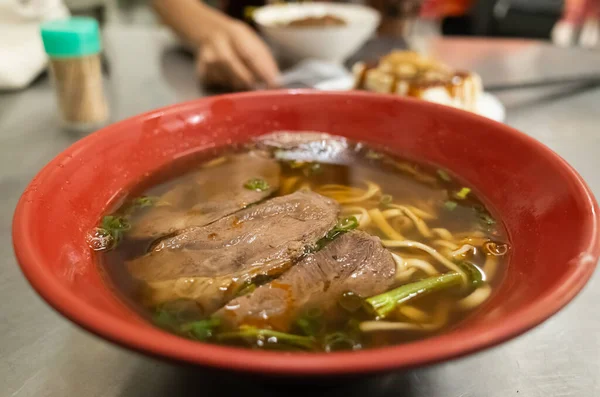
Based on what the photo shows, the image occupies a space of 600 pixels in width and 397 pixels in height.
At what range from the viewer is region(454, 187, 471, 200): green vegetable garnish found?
5.01 ft

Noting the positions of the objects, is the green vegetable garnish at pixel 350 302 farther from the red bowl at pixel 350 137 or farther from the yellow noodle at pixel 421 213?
the yellow noodle at pixel 421 213

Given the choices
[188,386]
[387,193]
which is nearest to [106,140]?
[188,386]

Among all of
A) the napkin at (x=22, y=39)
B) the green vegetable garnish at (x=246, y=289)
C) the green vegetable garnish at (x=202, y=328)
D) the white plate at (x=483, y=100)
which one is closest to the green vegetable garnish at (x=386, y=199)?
the green vegetable garnish at (x=246, y=289)

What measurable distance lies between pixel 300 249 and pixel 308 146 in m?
0.61

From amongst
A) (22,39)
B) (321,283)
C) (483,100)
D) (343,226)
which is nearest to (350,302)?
(321,283)

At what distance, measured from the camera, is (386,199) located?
63.1 inches

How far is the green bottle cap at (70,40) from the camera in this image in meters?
2.29

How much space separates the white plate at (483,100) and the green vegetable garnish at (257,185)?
1004mm

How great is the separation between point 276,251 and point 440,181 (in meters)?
Answer: 0.64

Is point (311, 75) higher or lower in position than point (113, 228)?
lower

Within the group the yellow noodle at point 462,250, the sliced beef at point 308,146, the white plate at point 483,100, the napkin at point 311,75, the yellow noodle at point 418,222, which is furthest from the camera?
the napkin at point 311,75

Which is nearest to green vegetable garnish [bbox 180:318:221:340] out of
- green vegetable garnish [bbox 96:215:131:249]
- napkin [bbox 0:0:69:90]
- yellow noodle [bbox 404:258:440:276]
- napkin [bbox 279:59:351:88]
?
green vegetable garnish [bbox 96:215:131:249]

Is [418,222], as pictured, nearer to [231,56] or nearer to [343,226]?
[343,226]

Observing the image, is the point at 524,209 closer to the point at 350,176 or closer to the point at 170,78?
the point at 350,176
